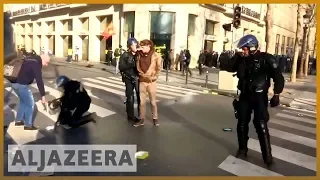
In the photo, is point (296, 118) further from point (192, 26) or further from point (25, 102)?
point (192, 26)

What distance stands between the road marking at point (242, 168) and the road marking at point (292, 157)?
56 cm

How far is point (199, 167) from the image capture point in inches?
149

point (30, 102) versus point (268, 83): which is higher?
point (268, 83)

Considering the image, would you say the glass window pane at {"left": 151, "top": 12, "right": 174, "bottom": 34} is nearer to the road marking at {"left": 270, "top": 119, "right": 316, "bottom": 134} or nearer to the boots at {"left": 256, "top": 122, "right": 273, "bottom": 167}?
the road marking at {"left": 270, "top": 119, "right": 316, "bottom": 134}

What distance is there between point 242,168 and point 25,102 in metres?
3.26

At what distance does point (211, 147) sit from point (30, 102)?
2764mm

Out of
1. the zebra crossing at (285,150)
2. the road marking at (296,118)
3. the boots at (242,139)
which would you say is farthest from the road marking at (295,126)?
the boots at (242,139)

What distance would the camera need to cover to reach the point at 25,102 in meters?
4.93

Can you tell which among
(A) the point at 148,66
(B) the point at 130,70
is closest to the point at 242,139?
(A) the point at 148,66

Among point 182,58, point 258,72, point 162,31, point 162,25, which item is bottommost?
point 258,72

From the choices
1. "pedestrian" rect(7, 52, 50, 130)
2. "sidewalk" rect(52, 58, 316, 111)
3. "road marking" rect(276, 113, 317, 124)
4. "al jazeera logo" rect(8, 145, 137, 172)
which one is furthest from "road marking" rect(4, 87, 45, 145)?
"road marking" rect(276, 113, 317, 124)

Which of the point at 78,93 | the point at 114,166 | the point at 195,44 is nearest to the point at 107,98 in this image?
the point at 78,93

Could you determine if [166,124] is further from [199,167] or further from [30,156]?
[30,156]

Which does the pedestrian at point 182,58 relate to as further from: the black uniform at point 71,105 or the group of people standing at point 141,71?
the black uniform at point 71,105
